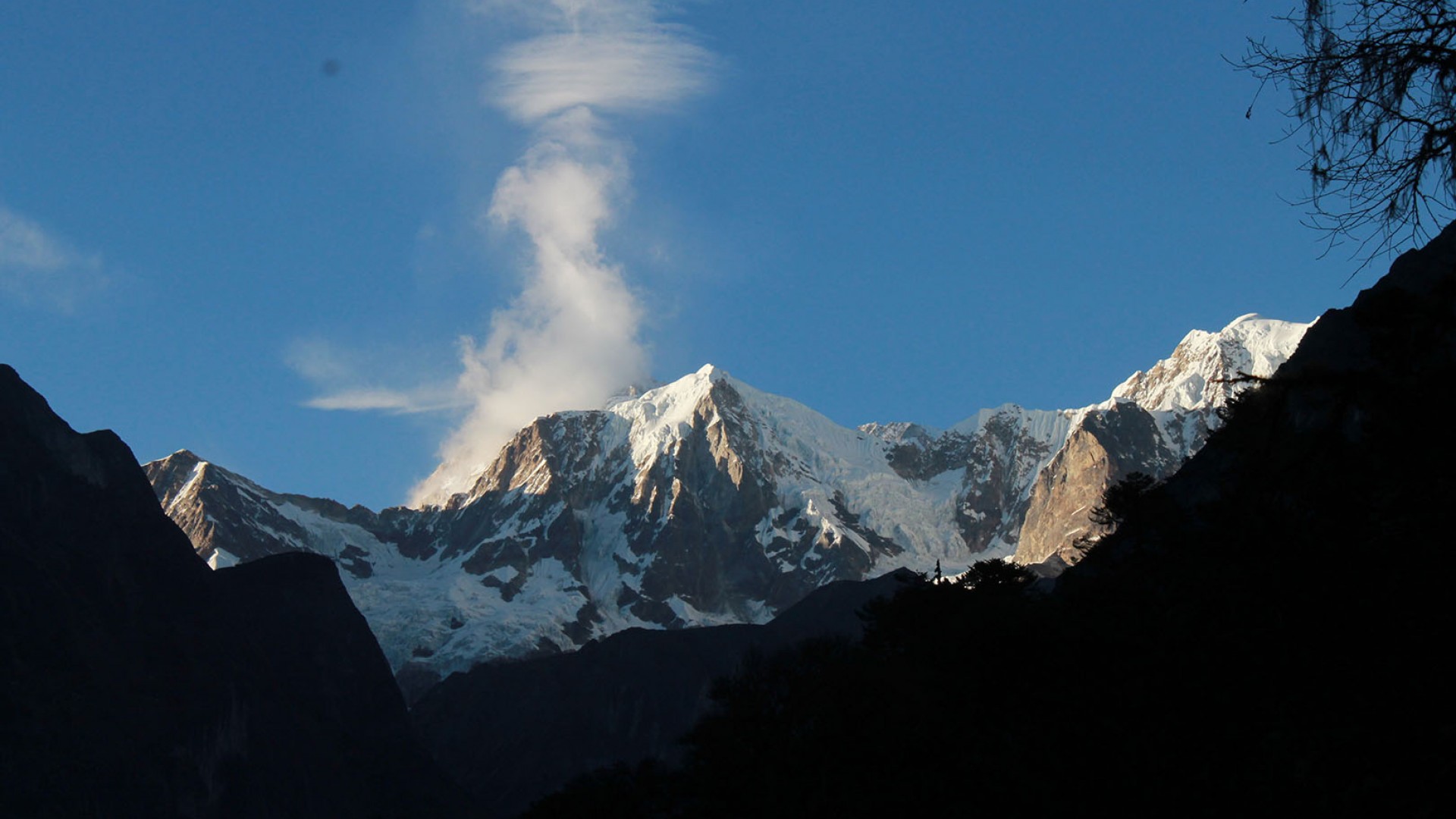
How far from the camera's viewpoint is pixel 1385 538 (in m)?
13.7

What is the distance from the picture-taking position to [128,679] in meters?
161

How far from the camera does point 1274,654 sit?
Answer: 15211mm

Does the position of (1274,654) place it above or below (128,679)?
below

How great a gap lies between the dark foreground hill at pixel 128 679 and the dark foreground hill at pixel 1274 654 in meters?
123

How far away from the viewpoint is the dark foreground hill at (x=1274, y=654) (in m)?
12.8

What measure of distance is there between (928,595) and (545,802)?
2406 cm

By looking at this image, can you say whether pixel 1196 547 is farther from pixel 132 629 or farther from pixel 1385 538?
pixel 132 629

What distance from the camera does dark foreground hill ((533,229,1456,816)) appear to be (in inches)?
505

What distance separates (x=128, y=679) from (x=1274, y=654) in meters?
165

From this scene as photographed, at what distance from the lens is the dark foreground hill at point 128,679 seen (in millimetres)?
145250

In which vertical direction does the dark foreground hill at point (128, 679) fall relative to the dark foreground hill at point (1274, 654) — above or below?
above

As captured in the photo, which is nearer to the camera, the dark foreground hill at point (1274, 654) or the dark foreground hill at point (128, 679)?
the dark foreground hill at point (1274, 654)

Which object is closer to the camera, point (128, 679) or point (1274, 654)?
point (1274, 654)

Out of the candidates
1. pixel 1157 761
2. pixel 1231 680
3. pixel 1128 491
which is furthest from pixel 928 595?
pixel 1231 680
